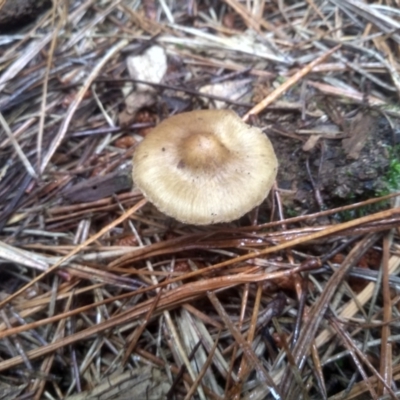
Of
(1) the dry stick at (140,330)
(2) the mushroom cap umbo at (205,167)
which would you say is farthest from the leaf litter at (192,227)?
(2) the mushroom cap umbo at (205,167)

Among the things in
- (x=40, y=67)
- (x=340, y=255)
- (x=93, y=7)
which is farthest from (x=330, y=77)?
(x=40, y=67)

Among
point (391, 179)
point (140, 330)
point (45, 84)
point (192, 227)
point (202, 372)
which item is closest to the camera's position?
point (202, 372)

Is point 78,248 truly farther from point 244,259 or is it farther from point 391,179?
point 391,179

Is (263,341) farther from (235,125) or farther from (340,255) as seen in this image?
(235,125)

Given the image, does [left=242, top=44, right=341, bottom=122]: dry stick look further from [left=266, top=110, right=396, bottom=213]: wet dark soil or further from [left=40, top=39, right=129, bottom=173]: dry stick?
[left=40, top=39, right=129, bottom=173]: dry stick

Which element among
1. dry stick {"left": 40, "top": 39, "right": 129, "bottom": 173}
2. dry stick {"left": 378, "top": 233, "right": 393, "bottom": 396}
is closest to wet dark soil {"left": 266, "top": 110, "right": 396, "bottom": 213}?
dry stick {"left": 378, "top": 233, "right": 393, "bottom": 396}

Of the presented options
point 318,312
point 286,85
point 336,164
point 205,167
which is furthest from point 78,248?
point 286,85

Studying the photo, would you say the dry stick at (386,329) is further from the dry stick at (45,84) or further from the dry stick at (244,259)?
the dry stick at (45,84)

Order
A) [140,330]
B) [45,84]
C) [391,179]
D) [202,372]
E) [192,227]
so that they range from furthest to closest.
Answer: [45,84] < [192,227] < [391,179] < [140,330] < [202,372]
